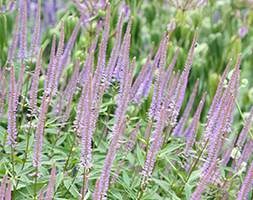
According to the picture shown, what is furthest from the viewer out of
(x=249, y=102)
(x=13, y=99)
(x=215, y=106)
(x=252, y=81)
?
(x=252, y=81)

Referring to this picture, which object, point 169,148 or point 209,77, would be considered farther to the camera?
point 209,77

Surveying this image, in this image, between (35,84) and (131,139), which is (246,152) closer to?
(131,139)

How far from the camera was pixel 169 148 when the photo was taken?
71.1 inches

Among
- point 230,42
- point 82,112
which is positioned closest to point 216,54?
point 230,42

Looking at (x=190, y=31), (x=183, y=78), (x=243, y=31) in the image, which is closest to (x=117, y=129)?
(x=183, y=78)

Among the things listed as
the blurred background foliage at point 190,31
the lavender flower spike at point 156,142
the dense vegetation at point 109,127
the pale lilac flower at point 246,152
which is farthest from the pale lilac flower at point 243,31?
the lavender flower spike at point 156,142

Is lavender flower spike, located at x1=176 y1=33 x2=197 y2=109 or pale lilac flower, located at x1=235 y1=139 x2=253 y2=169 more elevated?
lavender flower spike, located at x1=176 y1=33 x2=197 y2=109

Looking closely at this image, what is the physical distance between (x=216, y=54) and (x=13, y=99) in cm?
202

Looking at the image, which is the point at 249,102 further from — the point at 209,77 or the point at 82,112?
the point at 82,112

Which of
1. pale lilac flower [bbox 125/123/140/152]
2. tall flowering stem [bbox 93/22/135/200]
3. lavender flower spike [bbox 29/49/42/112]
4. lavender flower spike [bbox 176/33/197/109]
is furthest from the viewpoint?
pale lilac flower [bbox 125/123/140/152]

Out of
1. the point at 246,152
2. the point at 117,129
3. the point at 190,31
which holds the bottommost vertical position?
the point at 246,152

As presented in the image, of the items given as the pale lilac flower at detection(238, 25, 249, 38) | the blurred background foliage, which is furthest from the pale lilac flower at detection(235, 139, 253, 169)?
the pale lilac flower at detection(238, 25, 249, 38)

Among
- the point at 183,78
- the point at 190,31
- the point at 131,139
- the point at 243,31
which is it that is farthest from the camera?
the point at 243,31

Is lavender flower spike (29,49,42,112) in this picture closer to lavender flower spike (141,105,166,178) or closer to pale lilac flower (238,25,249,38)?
lavender flower spike (141,105,166,178)
